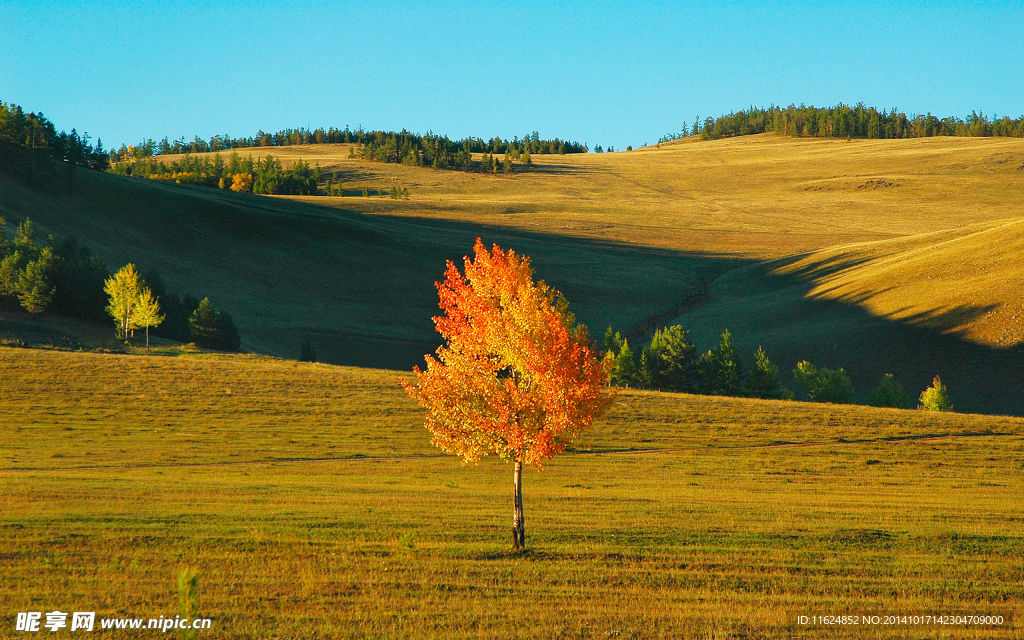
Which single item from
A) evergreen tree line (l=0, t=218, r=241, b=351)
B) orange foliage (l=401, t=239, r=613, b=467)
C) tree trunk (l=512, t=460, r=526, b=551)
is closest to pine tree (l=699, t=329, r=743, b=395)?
evergreen tree line (l=0, t=218, r=241, b=351)

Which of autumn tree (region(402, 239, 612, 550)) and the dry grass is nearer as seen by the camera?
autumn tree (region(402, 239, 612, 550))

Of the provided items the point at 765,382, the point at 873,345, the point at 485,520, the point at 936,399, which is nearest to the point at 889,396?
the point at 936,399

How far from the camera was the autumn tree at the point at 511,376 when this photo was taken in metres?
18.3

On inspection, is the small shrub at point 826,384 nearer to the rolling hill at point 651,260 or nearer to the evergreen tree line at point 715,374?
the evergreen tree line at point 715,374

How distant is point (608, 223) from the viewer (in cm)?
14800

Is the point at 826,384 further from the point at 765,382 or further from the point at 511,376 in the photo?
the point at 511,376

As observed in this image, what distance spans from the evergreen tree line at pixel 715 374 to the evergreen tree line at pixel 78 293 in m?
36.8

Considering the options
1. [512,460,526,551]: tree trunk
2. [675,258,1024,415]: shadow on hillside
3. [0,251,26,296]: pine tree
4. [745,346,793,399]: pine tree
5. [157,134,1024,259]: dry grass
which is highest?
[157,134,1024,259]: dry grass

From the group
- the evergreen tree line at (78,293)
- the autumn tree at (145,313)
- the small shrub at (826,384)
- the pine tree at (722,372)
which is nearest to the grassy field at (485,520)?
the small shrub at (826,384)

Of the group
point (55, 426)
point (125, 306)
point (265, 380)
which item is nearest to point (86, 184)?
point (125, 306)

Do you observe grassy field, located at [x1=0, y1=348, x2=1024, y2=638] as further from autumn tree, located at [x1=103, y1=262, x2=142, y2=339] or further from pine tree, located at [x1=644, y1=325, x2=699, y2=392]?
autumn tree, located at [x1=103, y1=262, x2=142, y2=339]

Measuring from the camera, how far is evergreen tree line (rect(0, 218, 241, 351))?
68.4 m

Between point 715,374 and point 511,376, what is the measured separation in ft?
163

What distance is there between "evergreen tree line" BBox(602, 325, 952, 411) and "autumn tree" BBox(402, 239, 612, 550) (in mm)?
45862
